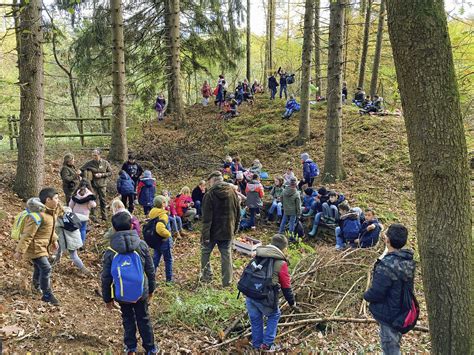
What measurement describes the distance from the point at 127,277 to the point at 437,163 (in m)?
3.29

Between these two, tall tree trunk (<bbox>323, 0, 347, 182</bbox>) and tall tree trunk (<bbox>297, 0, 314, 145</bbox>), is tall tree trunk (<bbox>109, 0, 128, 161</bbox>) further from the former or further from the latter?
tall tree trunk (<bbox>323, 0, 347, 182</bbox>)

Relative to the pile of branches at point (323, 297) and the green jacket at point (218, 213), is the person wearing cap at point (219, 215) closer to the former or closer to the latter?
the green jacket at point (218, 213)

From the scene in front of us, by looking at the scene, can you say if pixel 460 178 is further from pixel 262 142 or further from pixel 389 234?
pixel 262 142

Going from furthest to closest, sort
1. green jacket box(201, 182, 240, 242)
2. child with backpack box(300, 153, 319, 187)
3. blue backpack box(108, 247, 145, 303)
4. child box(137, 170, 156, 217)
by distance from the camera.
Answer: child with backpack box(300, 153, 319, 187)
child box(137, 170, 156, 217)
green jacket box(201, 182, 240, 242)
blue backpack box(108, 247, 145, 303)

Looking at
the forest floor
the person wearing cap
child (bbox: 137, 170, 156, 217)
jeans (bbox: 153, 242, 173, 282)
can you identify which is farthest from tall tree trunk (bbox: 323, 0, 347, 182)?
jeans (bbox: 153, 242, 173, 282)

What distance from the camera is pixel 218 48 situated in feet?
68.6

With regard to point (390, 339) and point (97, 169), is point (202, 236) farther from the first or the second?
point (97, 169)

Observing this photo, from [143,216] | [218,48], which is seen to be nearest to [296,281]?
[143,216]

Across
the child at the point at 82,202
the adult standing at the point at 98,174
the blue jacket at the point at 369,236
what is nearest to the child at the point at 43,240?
the child at the point at 82,202

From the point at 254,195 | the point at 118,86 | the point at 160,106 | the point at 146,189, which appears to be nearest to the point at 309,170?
the point at 254,195

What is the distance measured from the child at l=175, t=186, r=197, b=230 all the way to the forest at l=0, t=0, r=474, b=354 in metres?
0.03

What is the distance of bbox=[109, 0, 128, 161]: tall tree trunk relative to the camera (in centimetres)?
1323

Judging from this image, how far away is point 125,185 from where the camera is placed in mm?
10406

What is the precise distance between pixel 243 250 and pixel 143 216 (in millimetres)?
3240
